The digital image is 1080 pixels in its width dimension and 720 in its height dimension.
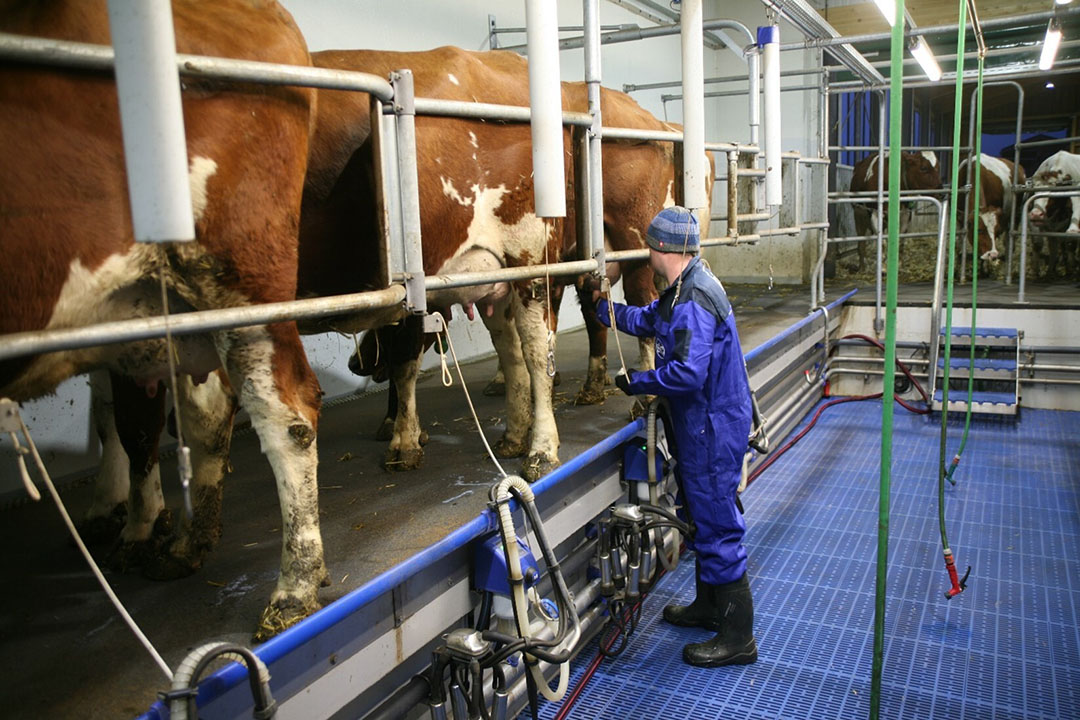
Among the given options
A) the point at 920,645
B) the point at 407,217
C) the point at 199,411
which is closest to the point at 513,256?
the point at 407,217

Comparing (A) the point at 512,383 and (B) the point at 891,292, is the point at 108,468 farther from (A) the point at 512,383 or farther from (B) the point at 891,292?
(B) the point at 891,292

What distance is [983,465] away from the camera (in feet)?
17.5

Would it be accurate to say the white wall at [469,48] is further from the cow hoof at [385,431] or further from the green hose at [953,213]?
the green hose at [953,213]

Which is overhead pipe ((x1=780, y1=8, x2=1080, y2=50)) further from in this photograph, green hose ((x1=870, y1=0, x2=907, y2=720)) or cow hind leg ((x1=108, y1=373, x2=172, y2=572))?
cow hind leg ((x1=108, y1=373, x2=172, y2=572))

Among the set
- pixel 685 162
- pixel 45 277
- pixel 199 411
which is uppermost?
pixel 685 162

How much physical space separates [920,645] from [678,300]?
65.1 inches

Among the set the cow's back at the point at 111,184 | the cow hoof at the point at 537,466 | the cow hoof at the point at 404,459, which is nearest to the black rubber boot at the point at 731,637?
the cow hoof at the point at 537,466

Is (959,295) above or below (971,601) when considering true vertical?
above

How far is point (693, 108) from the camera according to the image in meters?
3.46

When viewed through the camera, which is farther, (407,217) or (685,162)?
(685,162)

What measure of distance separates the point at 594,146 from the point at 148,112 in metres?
2.14

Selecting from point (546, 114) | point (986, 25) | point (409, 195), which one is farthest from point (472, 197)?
point (986, 25)

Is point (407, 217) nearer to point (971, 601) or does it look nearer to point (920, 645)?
point (920, 645)

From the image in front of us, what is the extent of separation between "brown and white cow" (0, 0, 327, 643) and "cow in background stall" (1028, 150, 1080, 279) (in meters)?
9.16
